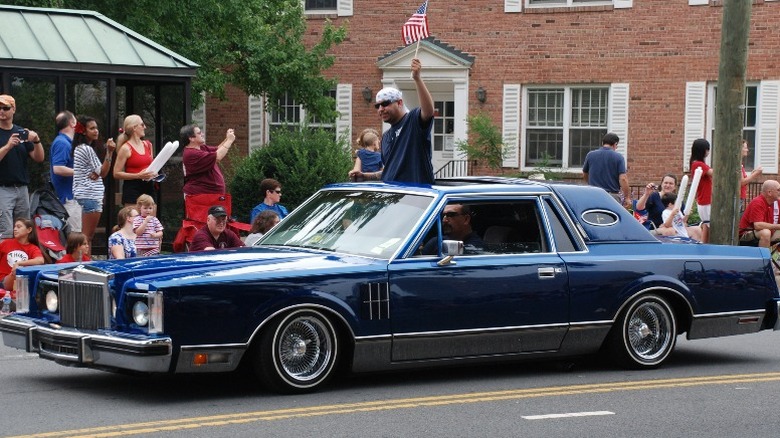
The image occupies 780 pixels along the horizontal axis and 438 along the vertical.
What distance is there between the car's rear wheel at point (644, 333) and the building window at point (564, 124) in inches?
683

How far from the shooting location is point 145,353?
26.2 ft

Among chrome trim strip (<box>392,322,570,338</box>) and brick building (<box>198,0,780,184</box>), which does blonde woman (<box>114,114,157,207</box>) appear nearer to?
chrome trim strip (<box>392,322,570,338</box>)

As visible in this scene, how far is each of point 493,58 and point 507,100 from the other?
37.1 inches

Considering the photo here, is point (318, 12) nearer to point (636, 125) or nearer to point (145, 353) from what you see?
point (636, 125)

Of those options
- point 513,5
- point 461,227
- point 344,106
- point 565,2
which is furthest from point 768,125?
point 461,227

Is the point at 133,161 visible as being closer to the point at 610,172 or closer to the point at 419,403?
the point at 610,172

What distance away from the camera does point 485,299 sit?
9234 mm

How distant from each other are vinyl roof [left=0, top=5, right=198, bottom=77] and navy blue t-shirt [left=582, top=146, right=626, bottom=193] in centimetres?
540

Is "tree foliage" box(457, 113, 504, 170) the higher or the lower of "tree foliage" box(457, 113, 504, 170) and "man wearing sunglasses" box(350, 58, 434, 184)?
the lower

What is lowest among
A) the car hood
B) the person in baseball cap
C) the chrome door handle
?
the chrome door handle

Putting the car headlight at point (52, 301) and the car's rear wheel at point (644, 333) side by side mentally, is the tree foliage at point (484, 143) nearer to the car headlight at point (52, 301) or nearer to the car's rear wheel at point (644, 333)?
the car's rear wheel at point (644, 333)

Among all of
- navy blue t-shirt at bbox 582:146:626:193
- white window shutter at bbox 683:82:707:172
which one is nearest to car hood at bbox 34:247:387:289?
navy blue t-shirt at bbox 582:146:626:193

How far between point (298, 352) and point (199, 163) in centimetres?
626

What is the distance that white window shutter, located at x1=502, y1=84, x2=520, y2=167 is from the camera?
28031 mm
